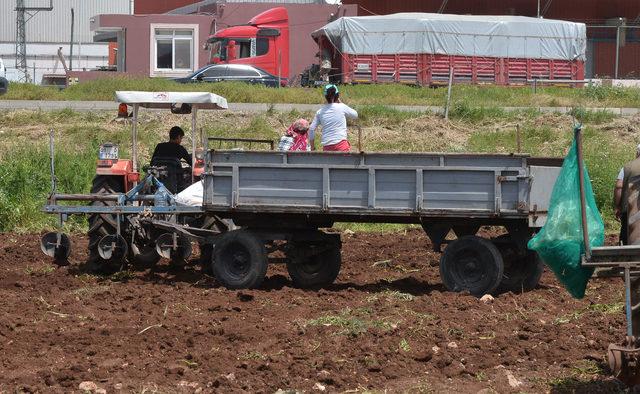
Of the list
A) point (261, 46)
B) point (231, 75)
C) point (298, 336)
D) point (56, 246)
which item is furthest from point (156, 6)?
point (298, 336)

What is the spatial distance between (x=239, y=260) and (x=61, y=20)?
51763 millimetres

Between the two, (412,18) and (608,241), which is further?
(412,18)

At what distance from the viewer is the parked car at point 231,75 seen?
36.7 metres

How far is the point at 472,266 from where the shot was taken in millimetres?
13352

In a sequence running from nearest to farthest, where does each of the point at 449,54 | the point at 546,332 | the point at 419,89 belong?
the point at 546,332
the point at 419,89
the point at 449,54

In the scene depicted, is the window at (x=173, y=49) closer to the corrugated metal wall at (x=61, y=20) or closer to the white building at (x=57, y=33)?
the white building at (x=57, y=33)

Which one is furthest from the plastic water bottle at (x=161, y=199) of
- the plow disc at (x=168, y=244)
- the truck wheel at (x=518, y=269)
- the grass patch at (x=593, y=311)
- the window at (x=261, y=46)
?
the window at (x=261, y=46)

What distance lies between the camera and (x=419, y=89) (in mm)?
33094

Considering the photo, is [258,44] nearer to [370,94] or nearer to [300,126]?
[370,94]

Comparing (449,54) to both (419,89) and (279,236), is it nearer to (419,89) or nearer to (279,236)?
(419,89)

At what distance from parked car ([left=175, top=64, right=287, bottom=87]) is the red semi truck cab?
43.5 inches

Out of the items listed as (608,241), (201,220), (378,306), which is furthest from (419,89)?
(378,306)

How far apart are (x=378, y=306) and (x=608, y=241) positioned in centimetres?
650

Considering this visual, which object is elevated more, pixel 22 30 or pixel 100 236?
pixel 22 30
